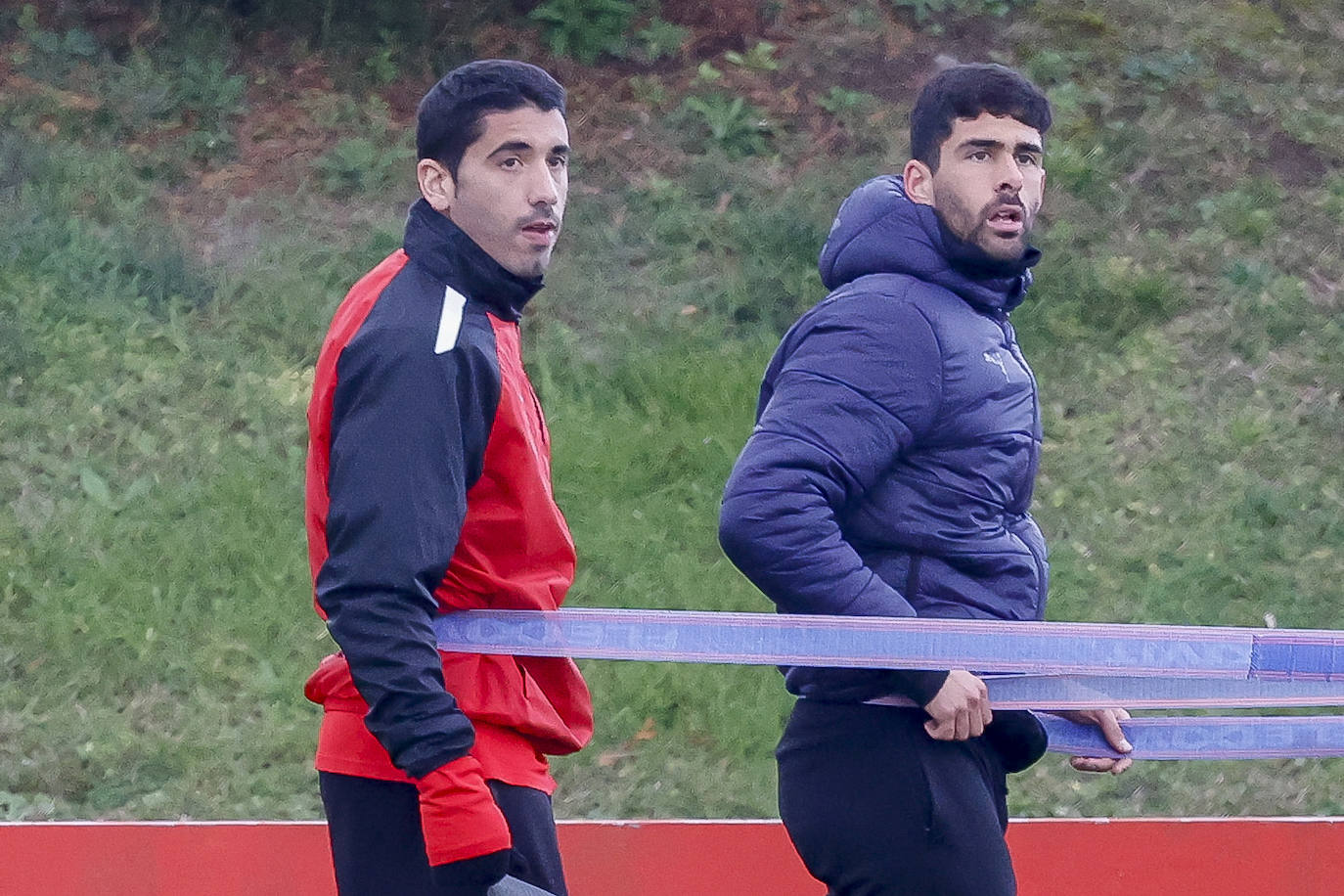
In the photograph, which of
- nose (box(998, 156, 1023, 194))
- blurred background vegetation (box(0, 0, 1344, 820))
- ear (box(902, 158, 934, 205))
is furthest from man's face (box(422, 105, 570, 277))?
blurred background vegetation (box(0, 0, 1344, 820))

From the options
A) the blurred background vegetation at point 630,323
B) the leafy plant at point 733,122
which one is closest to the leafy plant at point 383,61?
the blurred background vegetation at point 630,323

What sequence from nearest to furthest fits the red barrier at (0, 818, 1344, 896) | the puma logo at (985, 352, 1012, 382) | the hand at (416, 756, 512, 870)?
the hand at (416, 756, 512, 870) → the puma logo at (985, 352, 1012, 382) → the red barrier at (0, 818, 1344, 896)

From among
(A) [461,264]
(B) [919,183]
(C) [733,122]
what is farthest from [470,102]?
(C) [733,122]

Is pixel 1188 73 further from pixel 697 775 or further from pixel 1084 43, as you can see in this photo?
pixel 697 775

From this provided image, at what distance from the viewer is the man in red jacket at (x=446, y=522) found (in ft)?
8.62

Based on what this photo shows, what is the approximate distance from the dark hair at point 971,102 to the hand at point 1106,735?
39.9 inches

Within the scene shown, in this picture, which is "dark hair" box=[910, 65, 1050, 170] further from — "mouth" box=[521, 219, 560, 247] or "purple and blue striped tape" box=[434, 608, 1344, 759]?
"purple and blue striped tape" box=[434, 608, 1344, 759]

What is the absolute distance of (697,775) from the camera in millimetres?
5836

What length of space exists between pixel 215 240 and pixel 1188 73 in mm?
4671

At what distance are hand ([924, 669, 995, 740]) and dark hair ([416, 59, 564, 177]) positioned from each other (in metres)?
1.12

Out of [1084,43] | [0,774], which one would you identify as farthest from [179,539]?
[1084,43]

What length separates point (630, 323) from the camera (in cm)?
795

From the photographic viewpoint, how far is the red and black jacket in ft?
8.62

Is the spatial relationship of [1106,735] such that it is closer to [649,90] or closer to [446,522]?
[446,522]
